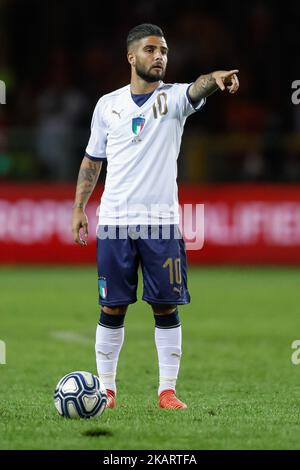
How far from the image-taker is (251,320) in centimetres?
1198

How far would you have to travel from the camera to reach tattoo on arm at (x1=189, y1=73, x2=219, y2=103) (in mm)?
6520

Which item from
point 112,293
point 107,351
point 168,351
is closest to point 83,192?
point 112,293

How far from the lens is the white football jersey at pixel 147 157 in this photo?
22.5ft

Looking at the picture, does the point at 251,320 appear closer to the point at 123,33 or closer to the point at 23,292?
the point at 23,292

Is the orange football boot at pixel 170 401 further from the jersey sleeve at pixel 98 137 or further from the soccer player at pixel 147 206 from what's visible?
the jersey sleeve at pixel 98 137

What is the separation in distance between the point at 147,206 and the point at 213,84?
0.87 metres

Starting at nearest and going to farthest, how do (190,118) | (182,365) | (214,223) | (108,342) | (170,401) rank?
(170,401), (108,342), (182,365), (214,223), (190,118)

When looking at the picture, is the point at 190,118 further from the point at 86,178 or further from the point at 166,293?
the point at 166,293

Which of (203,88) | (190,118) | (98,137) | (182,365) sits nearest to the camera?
(203,88)

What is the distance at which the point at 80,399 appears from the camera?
246 inches

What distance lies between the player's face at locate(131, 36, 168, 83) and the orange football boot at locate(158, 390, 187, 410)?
1.89 m

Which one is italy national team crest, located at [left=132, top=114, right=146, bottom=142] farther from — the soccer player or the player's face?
the player's face

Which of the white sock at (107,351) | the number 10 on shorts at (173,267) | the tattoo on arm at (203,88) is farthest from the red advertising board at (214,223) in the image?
the tattoo on arm at (203,88)
